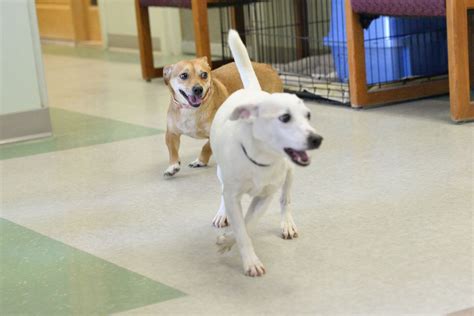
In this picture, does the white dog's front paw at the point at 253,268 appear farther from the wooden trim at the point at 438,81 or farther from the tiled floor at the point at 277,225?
the wooden trim at the point at 438,81

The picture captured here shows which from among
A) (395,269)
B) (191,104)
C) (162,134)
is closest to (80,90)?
(162,134)

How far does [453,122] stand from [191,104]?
1040 millimetres

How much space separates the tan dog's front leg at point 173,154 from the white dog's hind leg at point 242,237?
1.00m

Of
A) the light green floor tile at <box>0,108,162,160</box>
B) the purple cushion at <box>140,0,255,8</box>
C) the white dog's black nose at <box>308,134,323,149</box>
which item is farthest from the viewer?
the purple cushion at <box>140,0,255,8</box>

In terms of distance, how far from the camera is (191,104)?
3109 millimetres

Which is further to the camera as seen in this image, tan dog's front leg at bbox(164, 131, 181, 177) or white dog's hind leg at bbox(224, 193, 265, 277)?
tan dog's front leg at bbox(164, 131, 181, 177)

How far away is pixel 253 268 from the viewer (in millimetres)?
2076

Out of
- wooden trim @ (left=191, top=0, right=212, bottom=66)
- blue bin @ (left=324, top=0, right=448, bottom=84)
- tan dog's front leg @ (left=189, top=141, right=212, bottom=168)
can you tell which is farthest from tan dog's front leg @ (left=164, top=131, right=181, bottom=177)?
wooden trim @ (left=191, top=0, right=212, bottom=66)

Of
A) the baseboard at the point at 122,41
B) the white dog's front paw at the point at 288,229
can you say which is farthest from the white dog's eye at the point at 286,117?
the baseboard at the point at 122,41

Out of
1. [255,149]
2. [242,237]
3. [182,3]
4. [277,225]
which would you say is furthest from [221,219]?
[182,3]

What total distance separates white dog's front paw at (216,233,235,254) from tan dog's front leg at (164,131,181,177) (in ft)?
2.92

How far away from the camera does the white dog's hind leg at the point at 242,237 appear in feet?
6.82

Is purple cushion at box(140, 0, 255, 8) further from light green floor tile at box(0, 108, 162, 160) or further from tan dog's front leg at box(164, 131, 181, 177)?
tan dog's front leg at box(164, 131, 181, 177)

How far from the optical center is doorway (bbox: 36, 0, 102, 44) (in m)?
7.79
